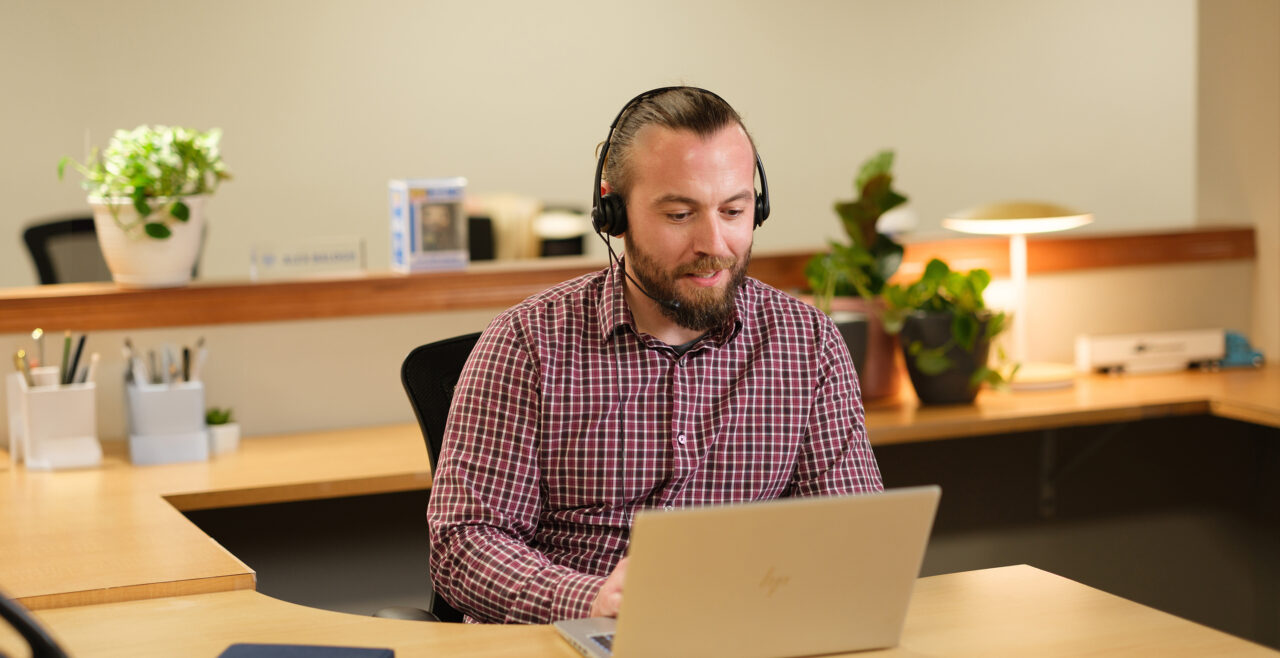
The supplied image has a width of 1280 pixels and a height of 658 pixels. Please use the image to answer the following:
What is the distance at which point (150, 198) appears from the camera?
98.0 inches

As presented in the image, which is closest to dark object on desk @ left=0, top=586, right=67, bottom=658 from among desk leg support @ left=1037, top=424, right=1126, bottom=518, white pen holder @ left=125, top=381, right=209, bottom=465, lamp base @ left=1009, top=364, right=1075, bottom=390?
white pen holder @ left=125, top=381, right=209, bottom=465

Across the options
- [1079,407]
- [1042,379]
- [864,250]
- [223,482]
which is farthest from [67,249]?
[1079,407]

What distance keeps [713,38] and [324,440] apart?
3211 mm

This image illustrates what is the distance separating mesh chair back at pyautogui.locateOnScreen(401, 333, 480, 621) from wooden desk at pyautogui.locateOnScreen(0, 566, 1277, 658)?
39cm

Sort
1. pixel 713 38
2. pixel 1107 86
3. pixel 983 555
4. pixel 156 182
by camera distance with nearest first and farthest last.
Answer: pixel 156 182, pixel 983 555, pixel 713 38, pixel 1107 86

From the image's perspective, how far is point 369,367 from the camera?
2.71m

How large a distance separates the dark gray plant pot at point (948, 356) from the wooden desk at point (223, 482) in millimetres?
40

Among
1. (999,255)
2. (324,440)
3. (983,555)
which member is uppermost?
(999,255)

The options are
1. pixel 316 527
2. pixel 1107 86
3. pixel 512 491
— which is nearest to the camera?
pixel 512 491

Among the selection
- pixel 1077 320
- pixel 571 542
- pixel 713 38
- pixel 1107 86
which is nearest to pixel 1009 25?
pixel 1107 86

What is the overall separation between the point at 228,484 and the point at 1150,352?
6.74ft

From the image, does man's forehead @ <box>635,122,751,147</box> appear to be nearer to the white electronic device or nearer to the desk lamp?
the desk lamp

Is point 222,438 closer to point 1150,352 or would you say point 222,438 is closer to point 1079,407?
point 1079,407

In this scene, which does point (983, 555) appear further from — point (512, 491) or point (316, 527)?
point (512, 491)
